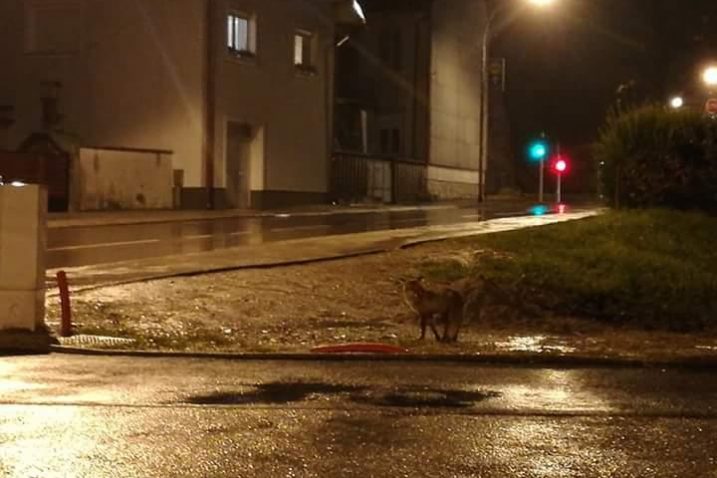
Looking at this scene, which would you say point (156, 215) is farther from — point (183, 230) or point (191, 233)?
point (191, 233)

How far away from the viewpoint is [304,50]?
43.8 metres

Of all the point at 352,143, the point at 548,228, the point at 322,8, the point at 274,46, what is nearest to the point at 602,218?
the point at 548,228

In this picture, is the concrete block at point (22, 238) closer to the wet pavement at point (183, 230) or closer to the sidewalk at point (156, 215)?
the wet pavement at point (183, 230)

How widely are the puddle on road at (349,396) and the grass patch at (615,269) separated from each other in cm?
523

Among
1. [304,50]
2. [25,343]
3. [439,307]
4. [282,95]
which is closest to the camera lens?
[25,343]

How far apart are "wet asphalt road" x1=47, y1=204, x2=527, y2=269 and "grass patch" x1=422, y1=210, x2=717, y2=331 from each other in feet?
17.5

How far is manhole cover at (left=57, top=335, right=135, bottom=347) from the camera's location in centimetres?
1159

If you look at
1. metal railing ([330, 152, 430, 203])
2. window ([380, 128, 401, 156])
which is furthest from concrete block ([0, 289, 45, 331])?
window ([380, 128, 401, 156])

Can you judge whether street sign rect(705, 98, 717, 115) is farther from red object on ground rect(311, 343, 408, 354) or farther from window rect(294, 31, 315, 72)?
window rect(294, 31, 315, 72)

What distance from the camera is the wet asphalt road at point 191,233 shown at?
→ 20109 millimetres

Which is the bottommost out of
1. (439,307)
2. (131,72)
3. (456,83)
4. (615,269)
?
(439,307)

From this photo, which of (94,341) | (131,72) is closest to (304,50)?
(131,72)

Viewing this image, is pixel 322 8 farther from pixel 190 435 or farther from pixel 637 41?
pixel 190 435

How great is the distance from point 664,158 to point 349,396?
15.4m
